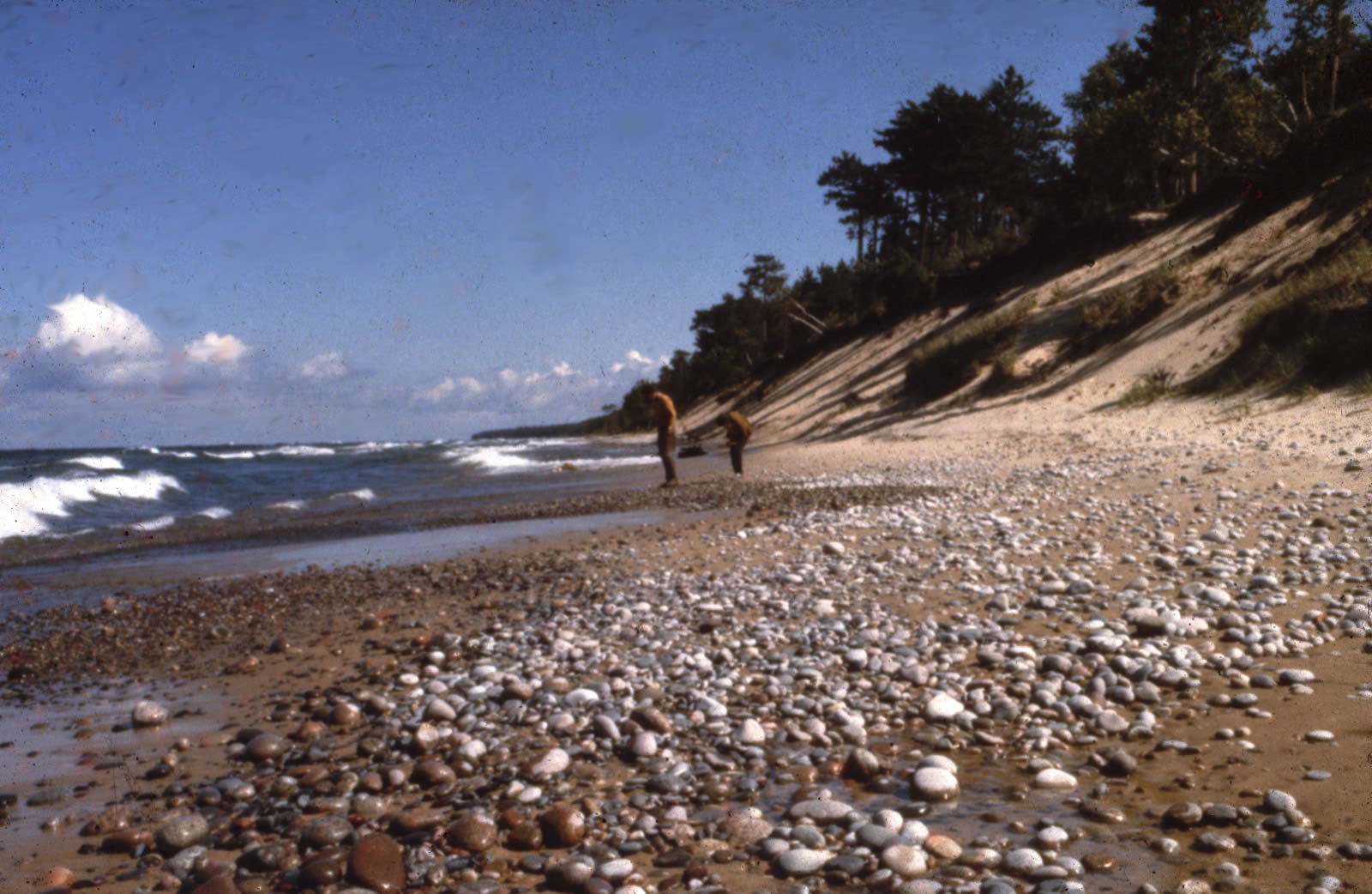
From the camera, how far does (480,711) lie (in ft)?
15.5

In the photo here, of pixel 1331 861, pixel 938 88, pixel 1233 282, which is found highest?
pixel 938 88

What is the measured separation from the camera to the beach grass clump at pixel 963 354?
1025 inches

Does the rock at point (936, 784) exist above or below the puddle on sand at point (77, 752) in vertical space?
below

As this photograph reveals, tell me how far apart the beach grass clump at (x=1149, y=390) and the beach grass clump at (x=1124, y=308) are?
3854mm

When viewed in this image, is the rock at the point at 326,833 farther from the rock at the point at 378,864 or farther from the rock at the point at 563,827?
the rock at the point at 563,827

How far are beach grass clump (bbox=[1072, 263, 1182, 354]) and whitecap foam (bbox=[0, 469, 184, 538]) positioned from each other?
24.3 meters

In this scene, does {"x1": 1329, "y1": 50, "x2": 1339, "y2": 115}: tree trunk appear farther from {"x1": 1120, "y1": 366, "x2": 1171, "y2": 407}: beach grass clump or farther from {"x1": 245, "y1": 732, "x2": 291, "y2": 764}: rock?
{"x1": 245, "y1": 732, "x2": 291, "y2": 764}: rock

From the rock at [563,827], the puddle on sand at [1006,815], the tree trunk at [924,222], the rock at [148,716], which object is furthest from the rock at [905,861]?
the tree trunk at [924,222]

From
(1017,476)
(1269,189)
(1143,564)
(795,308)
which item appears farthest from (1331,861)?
(795,308)

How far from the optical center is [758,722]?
4.29 meters

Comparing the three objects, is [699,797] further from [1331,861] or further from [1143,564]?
[1143,564]

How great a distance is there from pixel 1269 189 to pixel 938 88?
23528 mm

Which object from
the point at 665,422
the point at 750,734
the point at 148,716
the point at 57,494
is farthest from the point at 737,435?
the point at 57,494

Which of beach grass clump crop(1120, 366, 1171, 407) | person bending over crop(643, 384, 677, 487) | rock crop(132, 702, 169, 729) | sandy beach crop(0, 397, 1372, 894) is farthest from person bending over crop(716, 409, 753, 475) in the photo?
rock crop(132, 702, 169, 729)
